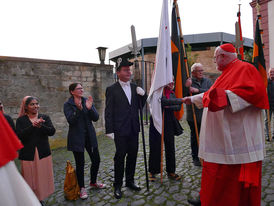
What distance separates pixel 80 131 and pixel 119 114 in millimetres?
702

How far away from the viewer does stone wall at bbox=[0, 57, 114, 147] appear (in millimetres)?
6230

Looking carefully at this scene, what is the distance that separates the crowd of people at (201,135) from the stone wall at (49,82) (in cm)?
383

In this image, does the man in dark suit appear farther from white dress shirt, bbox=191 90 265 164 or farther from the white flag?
white dress shirt, bbox=191 90 265 164

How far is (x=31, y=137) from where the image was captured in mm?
2982

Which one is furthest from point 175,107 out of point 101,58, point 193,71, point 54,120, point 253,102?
point 101,58

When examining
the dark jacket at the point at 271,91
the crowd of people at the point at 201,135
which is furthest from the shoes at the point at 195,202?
the dark jacket at the point at 271,91

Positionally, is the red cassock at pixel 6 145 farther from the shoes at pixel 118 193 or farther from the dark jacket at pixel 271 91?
the dark jacket at pixel 271 91

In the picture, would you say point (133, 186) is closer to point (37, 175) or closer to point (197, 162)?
point (37, 175)

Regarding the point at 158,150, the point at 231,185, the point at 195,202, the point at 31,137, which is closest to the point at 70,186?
the point at 31,137

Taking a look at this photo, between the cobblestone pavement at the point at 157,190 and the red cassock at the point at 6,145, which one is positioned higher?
the red cassock at the point at 6,145

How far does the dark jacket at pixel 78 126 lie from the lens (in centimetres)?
331

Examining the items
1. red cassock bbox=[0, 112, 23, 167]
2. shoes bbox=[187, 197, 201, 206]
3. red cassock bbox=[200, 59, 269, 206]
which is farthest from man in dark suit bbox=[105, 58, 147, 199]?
red cassock bbox=[0, 112, 23, 167]

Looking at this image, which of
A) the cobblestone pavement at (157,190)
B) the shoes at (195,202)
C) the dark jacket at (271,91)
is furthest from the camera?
the dark jacket at (271,91)

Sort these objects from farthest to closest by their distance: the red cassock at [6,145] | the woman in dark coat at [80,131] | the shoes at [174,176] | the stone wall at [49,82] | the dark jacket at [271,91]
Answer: the stone wall at [49,82]
the dark jacket at [271,91]
the shoes at [174,176]
the woman in dark coat at [80,131]
the red cassock at [6,145]
